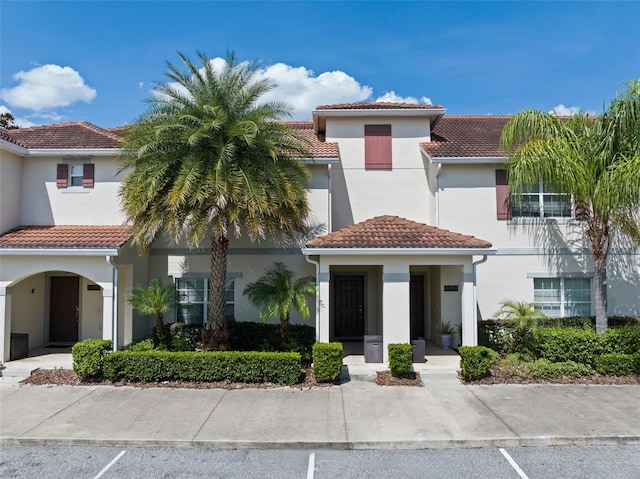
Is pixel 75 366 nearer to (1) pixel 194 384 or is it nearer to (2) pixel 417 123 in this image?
(1) pixel 194 384

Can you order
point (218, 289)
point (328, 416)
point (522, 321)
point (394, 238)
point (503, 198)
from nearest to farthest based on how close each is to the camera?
point (328, 416) → point (522, 321) → point (218, 289) → point (394, 238) → point (503, 198)

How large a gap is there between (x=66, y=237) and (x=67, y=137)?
14.5 ft

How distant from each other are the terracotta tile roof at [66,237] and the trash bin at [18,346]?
2.71 meters

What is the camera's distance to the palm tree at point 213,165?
1038cm

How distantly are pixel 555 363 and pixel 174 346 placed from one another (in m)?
10.6

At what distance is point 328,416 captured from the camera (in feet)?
26.4

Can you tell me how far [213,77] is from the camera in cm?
1116

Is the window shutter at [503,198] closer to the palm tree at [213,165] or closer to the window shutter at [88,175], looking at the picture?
the palm tree at [213,165]

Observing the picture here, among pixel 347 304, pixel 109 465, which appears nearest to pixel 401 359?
pixel 347 304

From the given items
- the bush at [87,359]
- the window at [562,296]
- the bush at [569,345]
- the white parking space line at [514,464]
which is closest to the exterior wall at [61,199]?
the bush at [87,359]

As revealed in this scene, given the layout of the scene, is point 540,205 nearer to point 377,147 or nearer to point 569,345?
point 569,345

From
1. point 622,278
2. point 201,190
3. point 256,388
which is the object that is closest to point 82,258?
point 201,190

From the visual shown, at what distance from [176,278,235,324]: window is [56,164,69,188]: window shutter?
4.91 metres

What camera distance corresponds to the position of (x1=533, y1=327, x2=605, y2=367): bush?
1084 cm
